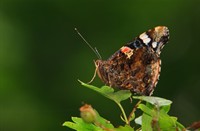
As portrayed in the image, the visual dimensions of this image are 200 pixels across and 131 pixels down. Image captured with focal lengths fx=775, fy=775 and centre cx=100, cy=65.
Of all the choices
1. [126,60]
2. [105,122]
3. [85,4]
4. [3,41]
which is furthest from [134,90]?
[85,4]

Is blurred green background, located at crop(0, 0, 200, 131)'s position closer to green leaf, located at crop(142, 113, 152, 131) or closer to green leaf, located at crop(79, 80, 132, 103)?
green leaf, located at crop(79, 80, 132, 103)

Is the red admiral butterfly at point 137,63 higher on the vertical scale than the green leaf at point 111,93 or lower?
higher

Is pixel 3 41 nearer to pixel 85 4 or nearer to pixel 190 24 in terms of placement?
pixel 85 4

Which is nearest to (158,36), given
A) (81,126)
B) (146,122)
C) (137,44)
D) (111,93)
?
(137,44)

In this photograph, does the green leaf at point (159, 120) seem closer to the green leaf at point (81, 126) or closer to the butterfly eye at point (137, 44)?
the green leaf at point (81, 126)

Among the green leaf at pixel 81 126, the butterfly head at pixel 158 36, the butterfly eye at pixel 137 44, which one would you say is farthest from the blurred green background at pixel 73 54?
the green leaf at pixel 81 126
